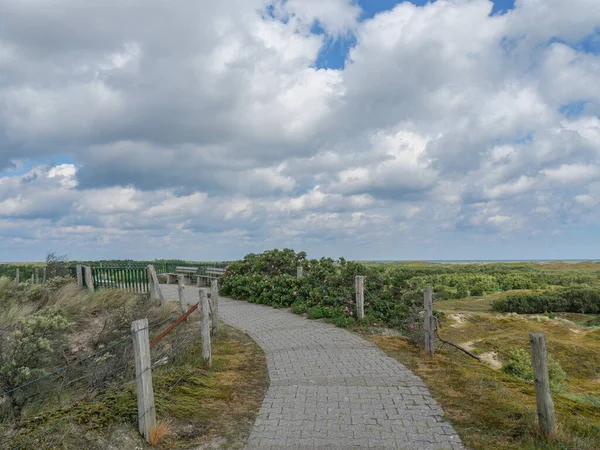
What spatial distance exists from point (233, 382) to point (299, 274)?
9.84 metres

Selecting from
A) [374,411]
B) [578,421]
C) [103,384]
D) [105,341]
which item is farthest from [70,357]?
[578,421]

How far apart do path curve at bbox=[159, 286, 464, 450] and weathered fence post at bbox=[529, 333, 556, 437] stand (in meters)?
0.93

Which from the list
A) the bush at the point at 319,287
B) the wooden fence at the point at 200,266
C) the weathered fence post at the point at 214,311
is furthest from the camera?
the wooden fence at the point at 200,266

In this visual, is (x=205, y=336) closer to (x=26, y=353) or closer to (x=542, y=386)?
(x=26, y=353)

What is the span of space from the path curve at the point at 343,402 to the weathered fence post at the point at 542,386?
929 mm

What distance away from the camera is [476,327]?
17.0 metres

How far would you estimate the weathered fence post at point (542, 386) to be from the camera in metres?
4.71

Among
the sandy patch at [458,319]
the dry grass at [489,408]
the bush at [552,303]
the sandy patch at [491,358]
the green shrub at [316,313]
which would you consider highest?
the green shrub at [316,313]

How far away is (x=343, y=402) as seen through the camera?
19.7ft

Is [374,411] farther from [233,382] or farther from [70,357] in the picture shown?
[70,357]

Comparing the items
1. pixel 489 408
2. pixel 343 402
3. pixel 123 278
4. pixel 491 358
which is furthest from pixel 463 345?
pixel 123 278

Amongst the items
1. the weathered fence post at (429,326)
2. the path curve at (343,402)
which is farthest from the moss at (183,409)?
the weathered fence post at (429,326)

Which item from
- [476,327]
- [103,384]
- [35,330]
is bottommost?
[476,327]

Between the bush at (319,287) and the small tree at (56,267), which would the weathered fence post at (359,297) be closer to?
the bush at (319,287)
